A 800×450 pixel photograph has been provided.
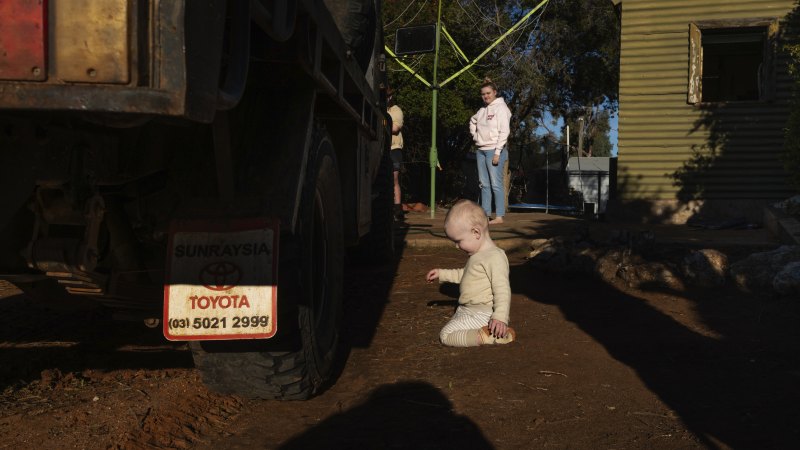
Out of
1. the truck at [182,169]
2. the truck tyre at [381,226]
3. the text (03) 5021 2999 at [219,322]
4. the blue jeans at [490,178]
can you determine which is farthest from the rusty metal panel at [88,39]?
the blue jeans at [490,178]

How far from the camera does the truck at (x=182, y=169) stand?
70.0 inches

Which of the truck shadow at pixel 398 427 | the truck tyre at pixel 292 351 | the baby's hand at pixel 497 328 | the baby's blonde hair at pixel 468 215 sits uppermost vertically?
the baby's blonde hair at pixel 468 215

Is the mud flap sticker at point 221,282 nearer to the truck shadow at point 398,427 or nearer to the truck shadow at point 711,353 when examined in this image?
the truck shadow at point 398,427

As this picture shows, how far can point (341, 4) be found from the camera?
390 cm

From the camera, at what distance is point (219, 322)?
2654 millimetres

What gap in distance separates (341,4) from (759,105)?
34.7 feet

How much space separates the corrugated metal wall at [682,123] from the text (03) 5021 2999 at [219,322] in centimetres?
1154

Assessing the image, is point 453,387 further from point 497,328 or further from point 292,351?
point 292,351

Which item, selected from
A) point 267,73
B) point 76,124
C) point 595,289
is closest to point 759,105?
point 595,289

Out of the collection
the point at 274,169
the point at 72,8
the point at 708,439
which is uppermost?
the point at 72,8

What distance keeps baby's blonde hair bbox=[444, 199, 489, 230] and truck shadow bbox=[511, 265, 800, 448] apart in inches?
36.9

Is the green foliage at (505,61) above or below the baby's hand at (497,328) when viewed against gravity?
above

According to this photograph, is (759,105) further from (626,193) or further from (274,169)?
(274,169)

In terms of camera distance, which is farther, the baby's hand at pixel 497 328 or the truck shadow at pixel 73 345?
the baby's hand at pixel 497 328
